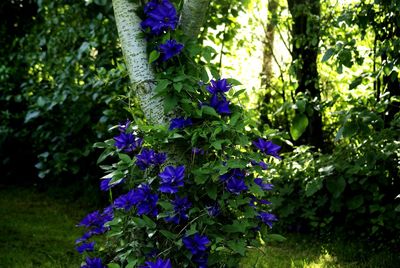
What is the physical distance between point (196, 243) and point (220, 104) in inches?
23.2

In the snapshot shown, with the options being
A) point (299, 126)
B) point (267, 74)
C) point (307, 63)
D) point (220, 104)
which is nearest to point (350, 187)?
point (299, 126)

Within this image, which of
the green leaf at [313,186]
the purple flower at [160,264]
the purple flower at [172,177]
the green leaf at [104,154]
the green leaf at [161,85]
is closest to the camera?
the purple flower at [160,264]

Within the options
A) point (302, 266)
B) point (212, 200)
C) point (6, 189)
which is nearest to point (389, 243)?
point (302, 266)

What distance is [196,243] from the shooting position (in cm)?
229

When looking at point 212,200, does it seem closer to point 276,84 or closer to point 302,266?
point 302,266

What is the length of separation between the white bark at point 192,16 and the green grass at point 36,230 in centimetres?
171

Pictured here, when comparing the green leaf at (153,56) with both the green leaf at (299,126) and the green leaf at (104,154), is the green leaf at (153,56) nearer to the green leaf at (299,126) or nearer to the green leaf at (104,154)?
the green leaf at (104,154)

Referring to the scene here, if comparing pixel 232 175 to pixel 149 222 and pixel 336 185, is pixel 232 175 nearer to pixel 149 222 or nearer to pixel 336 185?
pixel 149 222

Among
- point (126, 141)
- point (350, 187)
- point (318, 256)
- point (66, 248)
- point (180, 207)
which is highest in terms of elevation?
point (126, 141)

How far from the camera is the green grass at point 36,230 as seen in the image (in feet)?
12.1

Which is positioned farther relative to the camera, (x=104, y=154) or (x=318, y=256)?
(x=318, y=256)

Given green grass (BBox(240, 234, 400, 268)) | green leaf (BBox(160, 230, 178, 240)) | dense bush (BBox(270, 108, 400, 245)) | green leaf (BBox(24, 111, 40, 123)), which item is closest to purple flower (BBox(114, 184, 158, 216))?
green leaf (BBox(160, 230, 178, 240))

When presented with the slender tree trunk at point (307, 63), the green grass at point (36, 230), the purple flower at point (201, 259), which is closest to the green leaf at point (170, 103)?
the purple flower at point (201, 259)

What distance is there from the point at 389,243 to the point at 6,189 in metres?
3.77
